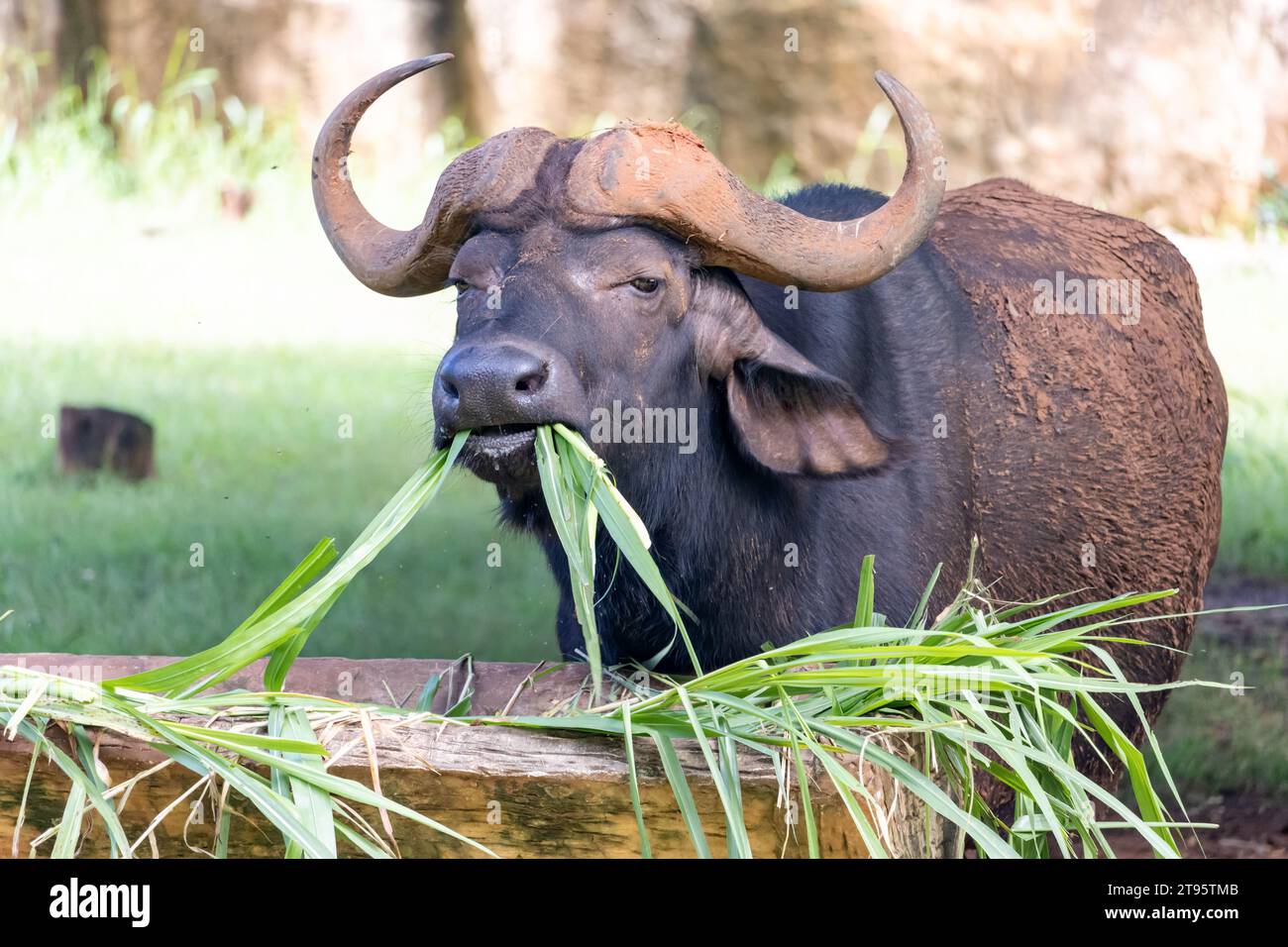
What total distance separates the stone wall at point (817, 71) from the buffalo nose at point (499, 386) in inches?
366

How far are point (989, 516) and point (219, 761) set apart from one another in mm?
2721

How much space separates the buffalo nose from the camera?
3.68 metres

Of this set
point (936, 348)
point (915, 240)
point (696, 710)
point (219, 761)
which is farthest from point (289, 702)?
point (936, 348)

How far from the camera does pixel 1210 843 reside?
5770mm

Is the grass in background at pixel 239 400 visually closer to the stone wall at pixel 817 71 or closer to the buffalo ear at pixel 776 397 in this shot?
the stone wall at pixel 817 71

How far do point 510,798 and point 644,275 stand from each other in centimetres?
149

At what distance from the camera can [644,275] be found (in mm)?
4074

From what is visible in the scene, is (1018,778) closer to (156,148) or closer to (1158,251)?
(1158,251)

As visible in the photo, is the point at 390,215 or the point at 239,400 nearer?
the point at 239,400

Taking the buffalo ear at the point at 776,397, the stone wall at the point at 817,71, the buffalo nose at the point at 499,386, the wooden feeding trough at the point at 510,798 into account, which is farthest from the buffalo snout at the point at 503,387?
the stone wall at the point at 817,71

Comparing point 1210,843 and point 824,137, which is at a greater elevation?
point 824,137

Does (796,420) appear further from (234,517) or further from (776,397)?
(234,517)
